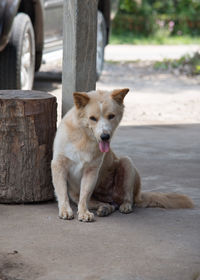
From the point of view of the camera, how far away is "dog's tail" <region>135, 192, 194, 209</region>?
448 cm

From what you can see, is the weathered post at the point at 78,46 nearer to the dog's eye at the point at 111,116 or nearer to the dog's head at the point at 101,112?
the dog's head at the point at 101,112

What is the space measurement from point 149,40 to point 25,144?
12957 mm

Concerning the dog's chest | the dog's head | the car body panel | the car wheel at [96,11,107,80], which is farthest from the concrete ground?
the car wheel at [96,11,107,80]

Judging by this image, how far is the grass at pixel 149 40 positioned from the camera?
16.5 meters

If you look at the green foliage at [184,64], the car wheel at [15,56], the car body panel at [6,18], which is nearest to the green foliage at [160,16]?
the green foliage at [184,64]

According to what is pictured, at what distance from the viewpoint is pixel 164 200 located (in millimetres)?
4488

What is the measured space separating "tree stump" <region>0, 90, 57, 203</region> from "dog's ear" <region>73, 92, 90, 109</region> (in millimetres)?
394

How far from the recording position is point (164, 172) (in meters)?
5.56

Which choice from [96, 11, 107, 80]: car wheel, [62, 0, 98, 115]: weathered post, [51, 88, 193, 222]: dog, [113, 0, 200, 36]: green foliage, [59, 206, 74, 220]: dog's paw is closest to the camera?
[51, 88, 193, 222]: dog

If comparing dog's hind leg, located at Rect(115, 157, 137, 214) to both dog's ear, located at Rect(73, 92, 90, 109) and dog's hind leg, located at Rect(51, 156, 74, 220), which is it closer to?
dog's hind leg, located at Rect(51, 156, 74, 220)

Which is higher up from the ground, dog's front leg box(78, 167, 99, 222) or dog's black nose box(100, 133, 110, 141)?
dog's black nose box(100, 133, 110, 141)

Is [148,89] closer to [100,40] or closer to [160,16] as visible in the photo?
[100,40]

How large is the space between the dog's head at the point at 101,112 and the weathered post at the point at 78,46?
0.61m

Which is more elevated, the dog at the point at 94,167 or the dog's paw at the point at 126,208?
the dog at the point at 94,167
